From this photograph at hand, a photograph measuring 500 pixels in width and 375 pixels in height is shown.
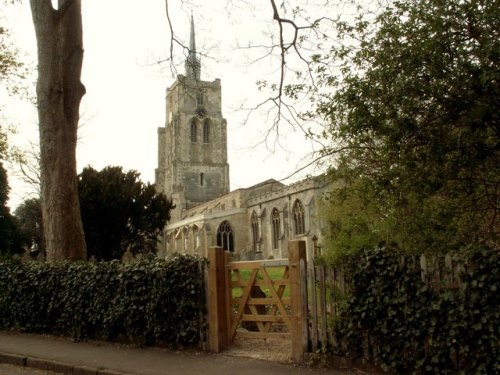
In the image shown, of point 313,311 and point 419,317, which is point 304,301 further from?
point 419,317

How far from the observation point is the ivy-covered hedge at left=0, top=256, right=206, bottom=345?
8039 mm

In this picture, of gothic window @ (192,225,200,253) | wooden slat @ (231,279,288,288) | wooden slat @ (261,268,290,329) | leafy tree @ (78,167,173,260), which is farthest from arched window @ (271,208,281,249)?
wooden slat @ (261,268,290,329)

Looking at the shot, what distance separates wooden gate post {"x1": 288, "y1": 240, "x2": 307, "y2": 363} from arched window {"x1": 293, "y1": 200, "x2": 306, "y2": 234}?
3778 cm

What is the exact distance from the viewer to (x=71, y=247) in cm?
1118

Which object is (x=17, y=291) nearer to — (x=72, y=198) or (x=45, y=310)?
(x=45, y=310)

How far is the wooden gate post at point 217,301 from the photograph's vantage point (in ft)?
25.4

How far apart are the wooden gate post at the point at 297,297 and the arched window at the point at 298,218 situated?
37.8m

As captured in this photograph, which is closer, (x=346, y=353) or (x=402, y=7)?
(x=346, y=353)

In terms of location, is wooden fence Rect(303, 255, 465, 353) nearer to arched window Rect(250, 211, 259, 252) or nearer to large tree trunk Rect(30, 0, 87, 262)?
large tree trunk Rect(30, 0, 87, 262)

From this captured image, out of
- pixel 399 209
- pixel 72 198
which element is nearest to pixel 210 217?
pixel 72 198

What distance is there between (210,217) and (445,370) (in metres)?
45.1

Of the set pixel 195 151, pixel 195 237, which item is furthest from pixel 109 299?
pixel 195 151

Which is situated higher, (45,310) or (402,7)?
(402,7)

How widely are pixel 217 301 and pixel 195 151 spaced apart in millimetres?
64886
